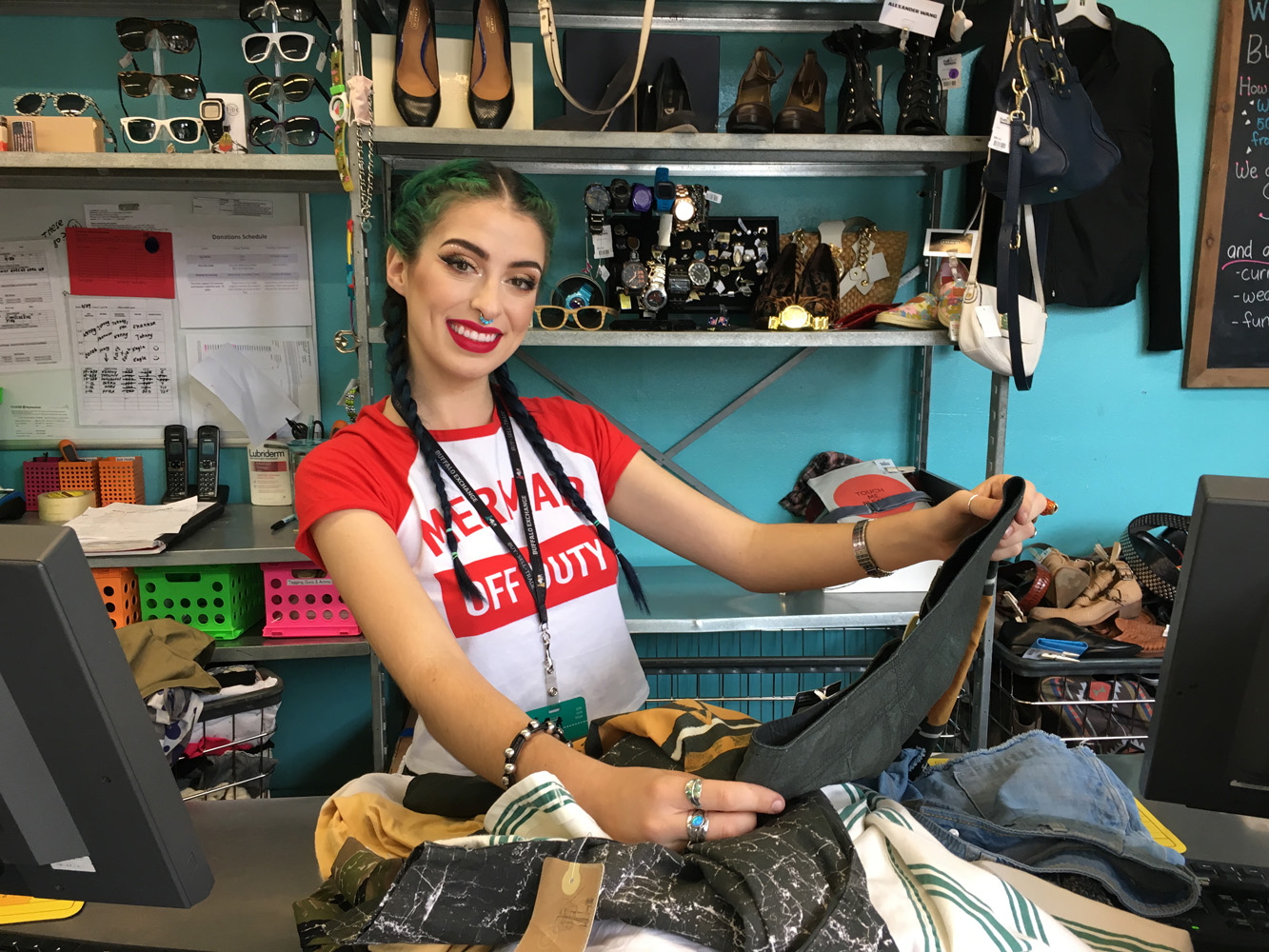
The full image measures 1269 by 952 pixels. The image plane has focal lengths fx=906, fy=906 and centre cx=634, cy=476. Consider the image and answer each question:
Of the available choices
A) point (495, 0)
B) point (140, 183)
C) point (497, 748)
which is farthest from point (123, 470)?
point (497, 748)

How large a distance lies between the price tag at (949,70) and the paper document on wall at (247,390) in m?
1.90

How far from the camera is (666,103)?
2137 mm

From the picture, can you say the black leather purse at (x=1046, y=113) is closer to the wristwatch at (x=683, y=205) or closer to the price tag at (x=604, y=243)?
the wristwatch at (x=683, y=205)

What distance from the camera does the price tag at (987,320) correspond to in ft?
6.61

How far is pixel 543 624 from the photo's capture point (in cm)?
137

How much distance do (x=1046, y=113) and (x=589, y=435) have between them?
3.95ft

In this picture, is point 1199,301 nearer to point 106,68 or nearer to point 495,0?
point 495,0

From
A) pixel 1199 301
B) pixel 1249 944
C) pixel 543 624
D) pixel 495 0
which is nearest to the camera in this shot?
pixel 1249 944

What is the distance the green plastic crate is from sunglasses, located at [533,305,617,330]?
968mm

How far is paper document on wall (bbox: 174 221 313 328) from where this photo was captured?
8.09 ft

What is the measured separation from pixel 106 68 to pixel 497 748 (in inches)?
91.3

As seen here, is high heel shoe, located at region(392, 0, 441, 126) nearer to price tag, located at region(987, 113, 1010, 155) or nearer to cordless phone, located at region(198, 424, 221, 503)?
cordless phone, located at region(198, 424, 221, 503)

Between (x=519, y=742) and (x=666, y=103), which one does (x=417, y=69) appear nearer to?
(x=666, y=103)

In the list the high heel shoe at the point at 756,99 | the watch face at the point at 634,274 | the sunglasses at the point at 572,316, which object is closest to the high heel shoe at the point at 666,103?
the high heel shoe at the point at 756,99
